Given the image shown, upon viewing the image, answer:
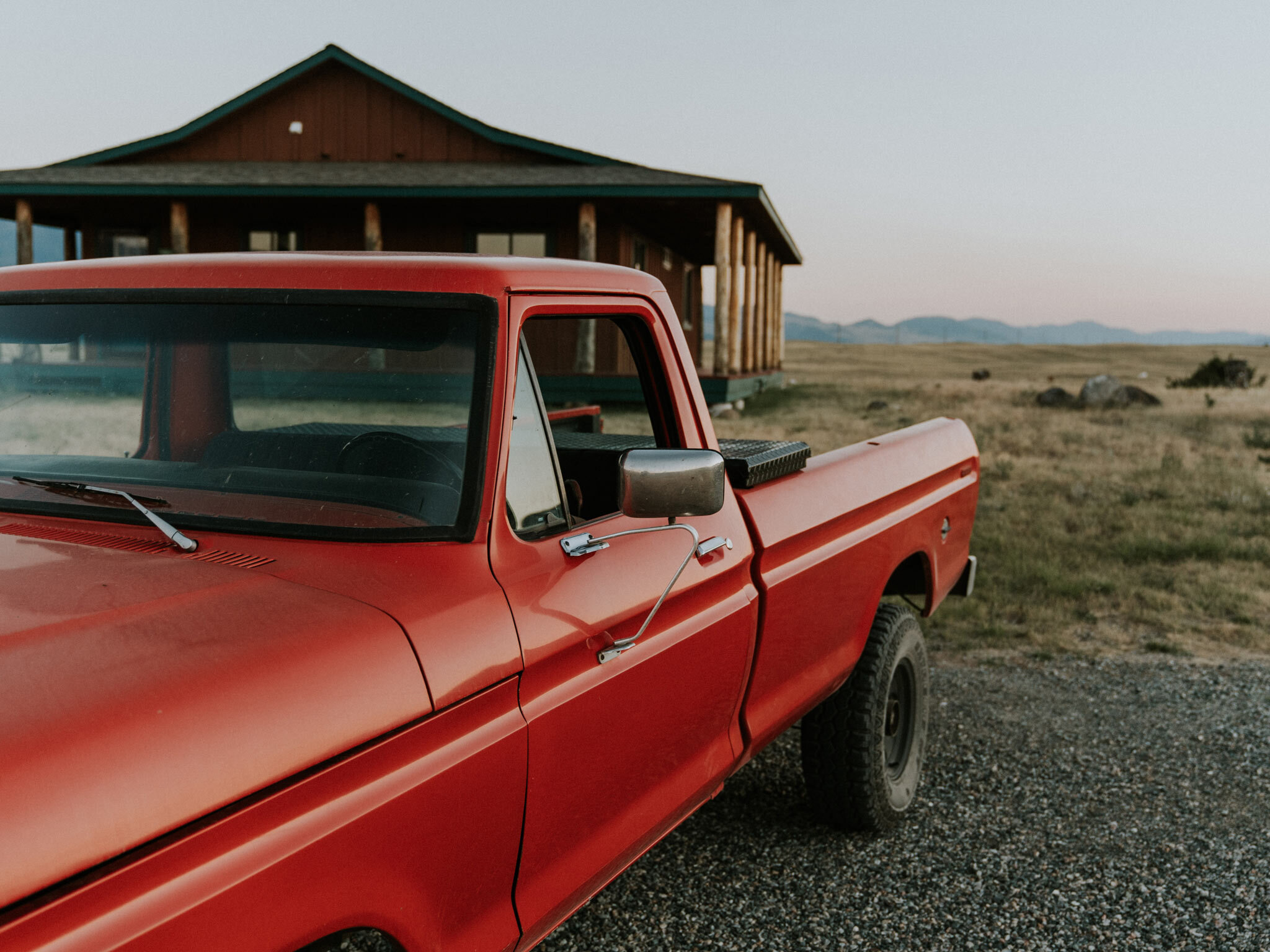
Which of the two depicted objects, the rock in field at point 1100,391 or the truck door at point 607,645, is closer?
the truck door at point 607,645

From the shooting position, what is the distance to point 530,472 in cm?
224

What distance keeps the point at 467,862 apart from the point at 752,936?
5.38 feet

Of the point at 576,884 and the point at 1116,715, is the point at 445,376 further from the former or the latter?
the point at 1116,715

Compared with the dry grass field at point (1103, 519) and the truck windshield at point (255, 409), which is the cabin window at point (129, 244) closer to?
the dry grass field at point (1103, 519)

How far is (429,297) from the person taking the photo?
2.16 metres

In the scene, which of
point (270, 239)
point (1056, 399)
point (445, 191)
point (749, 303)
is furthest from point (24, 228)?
point (1056, 399)

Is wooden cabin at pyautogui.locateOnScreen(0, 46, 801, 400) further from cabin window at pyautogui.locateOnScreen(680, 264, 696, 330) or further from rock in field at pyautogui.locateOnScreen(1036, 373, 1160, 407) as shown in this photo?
rock in field at pyautogui.locateOnScreen(1036, 373, 1160, 407)

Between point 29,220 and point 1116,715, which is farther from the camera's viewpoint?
point 29,220

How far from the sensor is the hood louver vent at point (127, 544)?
6.27 ft

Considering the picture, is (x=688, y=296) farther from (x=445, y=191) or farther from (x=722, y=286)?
(x=445, y=191)

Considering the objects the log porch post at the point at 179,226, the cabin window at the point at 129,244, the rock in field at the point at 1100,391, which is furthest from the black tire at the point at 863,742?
the cabin window at the point at 129,244

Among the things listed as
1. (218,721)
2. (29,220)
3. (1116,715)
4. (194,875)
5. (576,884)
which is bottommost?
(1116,715)

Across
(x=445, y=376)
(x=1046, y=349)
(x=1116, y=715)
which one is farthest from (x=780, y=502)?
(x=1046, y=349)

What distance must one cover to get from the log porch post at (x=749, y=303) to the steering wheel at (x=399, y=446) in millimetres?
20477
